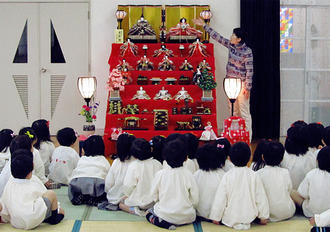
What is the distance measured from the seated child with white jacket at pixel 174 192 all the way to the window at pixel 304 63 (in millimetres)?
4821

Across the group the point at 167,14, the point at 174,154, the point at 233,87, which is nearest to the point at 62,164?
the point at 174,154

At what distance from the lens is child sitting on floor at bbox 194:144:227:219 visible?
396cm

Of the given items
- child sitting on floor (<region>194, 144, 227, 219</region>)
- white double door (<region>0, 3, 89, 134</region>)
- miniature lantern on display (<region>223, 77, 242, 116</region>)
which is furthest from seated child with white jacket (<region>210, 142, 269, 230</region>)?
white double door (<region>0, 3, 89, 134</region>)

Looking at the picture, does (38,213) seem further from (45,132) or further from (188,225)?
(45,132)

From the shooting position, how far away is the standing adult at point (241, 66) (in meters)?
7.22

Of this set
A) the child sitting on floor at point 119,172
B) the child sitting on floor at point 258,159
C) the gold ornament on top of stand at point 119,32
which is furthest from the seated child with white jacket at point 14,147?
the gold ornament on top of stand at point 119,32

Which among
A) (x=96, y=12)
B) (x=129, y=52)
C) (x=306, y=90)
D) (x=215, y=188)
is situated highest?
(x=96, y=12)

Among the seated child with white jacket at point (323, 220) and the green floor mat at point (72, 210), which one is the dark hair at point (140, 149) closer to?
the green floor mat at point (72, 210)

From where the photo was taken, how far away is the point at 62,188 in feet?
16.7

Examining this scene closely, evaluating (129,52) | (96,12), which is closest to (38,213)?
(129,52)

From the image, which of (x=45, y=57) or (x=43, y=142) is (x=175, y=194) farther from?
(x=45, y=57)


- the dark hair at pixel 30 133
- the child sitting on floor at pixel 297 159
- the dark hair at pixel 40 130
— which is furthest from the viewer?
the dark hair at pixel 40 130

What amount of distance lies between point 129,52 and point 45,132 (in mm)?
2798

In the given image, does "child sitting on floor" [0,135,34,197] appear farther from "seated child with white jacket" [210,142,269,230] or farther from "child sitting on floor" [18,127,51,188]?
"seated child with white jacket" [210,142,269,230]
